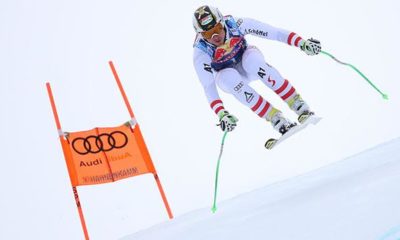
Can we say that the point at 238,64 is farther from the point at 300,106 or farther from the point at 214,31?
the point at 300,106

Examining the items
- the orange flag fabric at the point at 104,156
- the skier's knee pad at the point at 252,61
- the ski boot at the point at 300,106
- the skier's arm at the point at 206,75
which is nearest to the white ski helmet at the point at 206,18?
the skier's arm at the point at 206,75

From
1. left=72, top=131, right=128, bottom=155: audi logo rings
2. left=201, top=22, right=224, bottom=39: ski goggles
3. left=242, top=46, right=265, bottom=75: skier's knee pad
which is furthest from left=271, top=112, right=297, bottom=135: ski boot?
left=72, top=131, right=128, bottom=155: audi logo rings

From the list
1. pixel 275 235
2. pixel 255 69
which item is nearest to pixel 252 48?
pixel 255 69

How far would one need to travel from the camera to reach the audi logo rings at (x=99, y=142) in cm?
852

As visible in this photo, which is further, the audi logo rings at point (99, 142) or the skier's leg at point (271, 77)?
the audi logo rings at point (99, 142)

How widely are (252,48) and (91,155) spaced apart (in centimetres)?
294

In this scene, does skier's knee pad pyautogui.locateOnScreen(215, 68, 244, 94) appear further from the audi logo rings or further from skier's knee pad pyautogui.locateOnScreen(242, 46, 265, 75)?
the audi logo rings

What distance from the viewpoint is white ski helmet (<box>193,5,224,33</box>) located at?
6371mm

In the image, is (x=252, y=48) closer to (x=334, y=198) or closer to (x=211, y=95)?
(x=211, y=95)


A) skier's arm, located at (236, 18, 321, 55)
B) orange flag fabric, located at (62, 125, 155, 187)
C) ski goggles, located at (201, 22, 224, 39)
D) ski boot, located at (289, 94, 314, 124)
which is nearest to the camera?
ski boot, located at (289, 94, 314, 124)

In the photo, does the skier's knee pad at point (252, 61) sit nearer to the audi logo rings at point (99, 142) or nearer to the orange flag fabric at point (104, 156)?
the orange flag fabric at point (104, 156)

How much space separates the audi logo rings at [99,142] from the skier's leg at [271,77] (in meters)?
2.63

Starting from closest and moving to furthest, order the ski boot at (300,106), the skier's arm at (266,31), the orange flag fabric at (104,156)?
the ski boot at (300,106)
the skier's arm at (266,31)
the orange flag fabric at (104,156)

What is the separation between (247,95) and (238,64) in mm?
421
